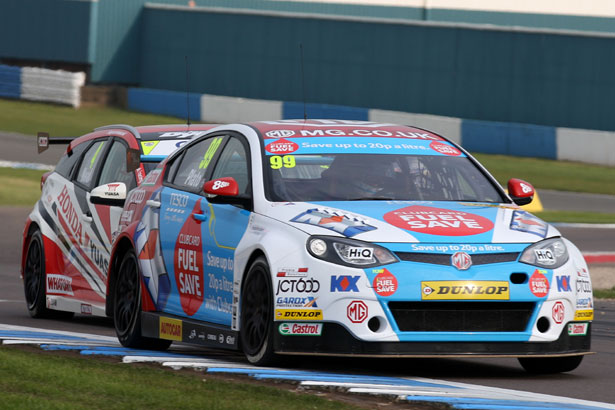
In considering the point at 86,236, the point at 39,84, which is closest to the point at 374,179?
the point at 86,236

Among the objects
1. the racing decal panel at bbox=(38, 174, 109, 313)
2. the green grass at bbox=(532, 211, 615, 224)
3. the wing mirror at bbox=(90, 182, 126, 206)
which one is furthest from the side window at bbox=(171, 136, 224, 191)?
the green grass at bbox=(532, 211, 615, 224)

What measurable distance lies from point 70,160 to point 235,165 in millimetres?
3852

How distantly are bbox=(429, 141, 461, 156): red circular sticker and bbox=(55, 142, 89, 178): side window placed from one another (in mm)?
4216

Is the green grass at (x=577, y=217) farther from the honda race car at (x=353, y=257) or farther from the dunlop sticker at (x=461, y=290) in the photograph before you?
the dunlop sticker at (x=461, y=290)

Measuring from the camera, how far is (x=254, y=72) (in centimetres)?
4100

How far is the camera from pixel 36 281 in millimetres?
12141

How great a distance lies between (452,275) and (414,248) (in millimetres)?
242

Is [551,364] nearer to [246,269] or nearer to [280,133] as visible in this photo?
[246,269]

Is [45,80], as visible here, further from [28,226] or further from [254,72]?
A: [28,226]

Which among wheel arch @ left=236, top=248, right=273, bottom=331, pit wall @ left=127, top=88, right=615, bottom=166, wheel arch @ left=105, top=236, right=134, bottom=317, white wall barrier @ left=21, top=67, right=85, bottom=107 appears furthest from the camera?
white wall barrier @ left=21, top=67, right=85, bottom=107

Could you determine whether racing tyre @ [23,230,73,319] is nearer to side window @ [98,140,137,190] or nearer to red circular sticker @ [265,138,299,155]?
side window @ [98,140,137,190]

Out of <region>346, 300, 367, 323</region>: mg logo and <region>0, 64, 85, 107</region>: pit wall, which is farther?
<region>0, 64, 85, 107</region>: pit wall

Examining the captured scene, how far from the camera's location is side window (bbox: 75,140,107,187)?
1170cm

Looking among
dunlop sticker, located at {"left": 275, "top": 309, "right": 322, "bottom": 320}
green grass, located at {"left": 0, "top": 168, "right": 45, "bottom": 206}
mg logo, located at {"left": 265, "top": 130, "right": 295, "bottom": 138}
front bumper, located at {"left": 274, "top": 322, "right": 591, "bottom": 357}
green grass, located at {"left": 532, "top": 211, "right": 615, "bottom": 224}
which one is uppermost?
mg logo, located at {"left": 265, "top": 130, "right": 295, "bottom": 138}
